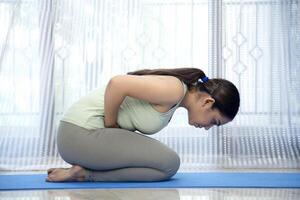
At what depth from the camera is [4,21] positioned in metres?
2.80

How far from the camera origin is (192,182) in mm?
2084

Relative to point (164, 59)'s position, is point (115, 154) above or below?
below

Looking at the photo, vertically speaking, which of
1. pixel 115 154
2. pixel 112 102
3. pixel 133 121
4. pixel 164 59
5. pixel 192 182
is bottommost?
pixel 192 182

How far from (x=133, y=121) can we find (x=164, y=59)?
2.85 feet

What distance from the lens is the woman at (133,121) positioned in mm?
1858

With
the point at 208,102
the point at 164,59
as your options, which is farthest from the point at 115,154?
the point at 164,59

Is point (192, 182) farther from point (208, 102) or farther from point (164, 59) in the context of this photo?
point (164, 59)

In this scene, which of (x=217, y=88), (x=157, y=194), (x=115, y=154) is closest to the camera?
(x=157, y=194)

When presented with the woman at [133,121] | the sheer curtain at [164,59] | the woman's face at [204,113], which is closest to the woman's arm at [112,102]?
the woman at [133,121]

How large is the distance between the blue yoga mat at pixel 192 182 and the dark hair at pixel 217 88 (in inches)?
13.8

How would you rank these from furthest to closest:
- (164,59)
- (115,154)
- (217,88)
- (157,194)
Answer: (164,59)
(115,154)
(217,88)
(157,194)

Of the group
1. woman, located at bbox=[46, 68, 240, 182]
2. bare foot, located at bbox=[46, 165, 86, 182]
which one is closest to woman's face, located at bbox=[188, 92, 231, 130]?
woman, located at bbox=[46, 68, 240, 182]

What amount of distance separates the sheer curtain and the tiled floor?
87cm

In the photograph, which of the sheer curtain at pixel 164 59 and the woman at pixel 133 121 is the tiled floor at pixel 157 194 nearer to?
the woman at pixel 133 121
